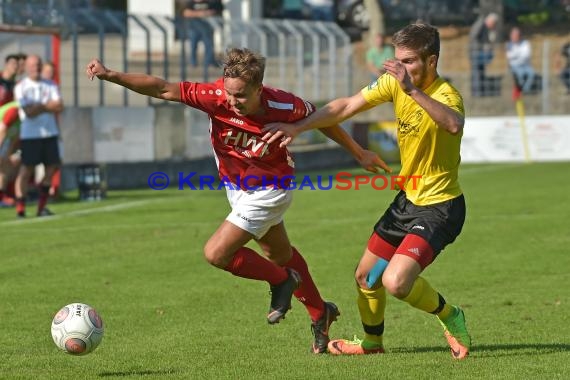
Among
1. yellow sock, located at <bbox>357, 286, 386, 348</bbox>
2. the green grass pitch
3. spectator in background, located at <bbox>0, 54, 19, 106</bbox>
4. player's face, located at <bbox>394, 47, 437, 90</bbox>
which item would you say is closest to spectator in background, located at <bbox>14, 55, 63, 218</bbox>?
the green grass pitch

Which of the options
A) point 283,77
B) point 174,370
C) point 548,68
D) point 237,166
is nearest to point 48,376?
point 174,370

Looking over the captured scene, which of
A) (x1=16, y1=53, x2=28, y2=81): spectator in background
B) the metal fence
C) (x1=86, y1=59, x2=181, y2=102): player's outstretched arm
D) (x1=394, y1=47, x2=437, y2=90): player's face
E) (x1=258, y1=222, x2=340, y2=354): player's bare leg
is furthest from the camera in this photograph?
the metal fence

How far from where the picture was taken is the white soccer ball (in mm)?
7496

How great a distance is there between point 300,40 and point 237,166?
19.4 meters

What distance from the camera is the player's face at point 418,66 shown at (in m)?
7.49

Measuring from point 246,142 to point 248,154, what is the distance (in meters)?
0.08

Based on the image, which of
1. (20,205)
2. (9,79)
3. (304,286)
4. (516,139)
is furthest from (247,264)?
(516,139)

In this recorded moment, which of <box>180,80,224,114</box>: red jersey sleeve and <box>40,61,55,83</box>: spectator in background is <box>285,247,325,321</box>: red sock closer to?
<box>180,80,224,114</box>: red jersey sleeve

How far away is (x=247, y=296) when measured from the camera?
10602mm

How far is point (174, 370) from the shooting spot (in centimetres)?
741

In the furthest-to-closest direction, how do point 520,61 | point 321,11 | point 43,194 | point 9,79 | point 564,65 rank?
point 321,11 < point 564,65 < point 520,61 < point 9,79 < point 43,194

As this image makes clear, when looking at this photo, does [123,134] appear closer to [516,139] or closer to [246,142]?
[516,139]

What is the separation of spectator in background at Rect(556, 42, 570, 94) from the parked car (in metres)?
9.89

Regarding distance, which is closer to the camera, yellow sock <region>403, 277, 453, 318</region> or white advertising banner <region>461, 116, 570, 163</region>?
yellow sock <region>403, 277, 453, 318</region>
